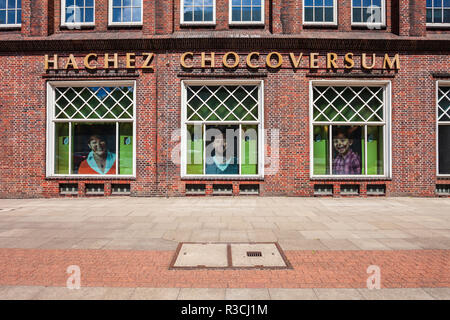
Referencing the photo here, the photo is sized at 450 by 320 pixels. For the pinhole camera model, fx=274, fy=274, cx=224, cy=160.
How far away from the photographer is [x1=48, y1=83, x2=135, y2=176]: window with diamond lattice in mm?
11938

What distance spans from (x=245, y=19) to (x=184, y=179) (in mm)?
7472

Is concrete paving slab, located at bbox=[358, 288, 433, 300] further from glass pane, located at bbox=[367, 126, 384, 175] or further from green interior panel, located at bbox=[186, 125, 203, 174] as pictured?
glass pane, located at bbox=[367, 126, 384, 175]

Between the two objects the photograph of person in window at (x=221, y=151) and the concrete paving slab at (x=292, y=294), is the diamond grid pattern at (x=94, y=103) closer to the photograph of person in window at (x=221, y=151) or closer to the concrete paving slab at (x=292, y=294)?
the photograph of person in window at (x=221, y=151)

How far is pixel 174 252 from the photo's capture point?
5062mm

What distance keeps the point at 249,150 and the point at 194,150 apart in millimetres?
2382

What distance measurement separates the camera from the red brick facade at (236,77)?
1153cm

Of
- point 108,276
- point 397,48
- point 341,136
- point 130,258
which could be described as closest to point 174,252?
point 130,258

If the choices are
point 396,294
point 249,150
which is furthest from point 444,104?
point 396,294

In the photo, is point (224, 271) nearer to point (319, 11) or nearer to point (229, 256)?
point (229, 256)

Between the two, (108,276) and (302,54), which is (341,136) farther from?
(108,276)

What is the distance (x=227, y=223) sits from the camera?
7.20 metres

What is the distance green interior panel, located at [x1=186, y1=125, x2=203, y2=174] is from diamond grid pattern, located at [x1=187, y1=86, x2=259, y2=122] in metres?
0.52

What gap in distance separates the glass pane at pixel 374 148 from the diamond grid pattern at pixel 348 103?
0.52 meters
